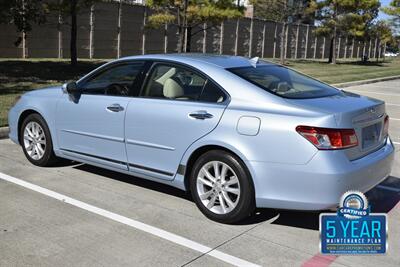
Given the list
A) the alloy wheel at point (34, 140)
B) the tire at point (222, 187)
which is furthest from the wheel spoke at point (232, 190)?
the alloy wheel at point (34, 140)

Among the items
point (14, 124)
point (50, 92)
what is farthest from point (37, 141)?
point (50, 92)

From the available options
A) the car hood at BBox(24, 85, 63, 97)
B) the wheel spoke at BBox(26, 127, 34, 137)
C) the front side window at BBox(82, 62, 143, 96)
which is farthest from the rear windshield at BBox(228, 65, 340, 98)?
the wheel spoke at BBox(26, 127, 34, 137)

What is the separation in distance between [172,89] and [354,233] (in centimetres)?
226

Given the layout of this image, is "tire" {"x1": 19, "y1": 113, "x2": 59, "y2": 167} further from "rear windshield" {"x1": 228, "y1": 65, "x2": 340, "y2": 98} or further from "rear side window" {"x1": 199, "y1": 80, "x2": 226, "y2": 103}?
"rear windshield" {"x1": 228, "y1": 65, "x2": 340, "y2": 98}

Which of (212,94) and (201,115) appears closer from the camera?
(201,115)

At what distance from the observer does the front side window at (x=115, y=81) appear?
5.46 meters

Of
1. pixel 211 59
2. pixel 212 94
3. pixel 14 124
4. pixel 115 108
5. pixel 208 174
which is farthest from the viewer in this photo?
pixel 14 124

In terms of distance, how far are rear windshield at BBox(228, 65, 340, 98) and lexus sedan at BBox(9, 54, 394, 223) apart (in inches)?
0.7

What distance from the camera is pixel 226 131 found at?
176 inches

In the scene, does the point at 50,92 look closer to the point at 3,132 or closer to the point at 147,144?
the point at 147,144

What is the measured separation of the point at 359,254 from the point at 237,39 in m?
34.6

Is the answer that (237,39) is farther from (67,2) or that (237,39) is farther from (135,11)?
(67,2)

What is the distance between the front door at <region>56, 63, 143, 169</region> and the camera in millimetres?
5379

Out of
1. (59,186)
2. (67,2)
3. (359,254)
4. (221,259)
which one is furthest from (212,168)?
(67,2)
